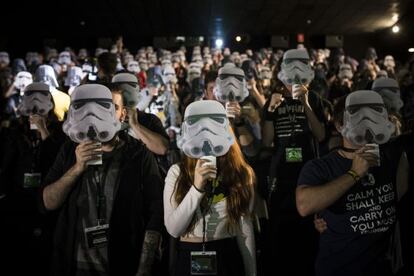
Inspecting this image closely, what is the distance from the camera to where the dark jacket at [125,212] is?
9.91 ft

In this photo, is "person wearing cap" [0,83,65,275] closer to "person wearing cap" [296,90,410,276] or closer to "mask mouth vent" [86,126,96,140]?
"mask mouth vent" [86,126,96,140]

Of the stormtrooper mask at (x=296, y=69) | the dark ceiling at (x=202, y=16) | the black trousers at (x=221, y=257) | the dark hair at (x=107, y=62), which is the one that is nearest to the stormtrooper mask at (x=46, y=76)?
the dark hair at (x=107, y=62)

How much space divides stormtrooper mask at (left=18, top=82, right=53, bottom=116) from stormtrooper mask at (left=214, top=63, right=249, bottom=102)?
1404mm

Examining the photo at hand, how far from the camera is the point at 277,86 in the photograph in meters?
5.11

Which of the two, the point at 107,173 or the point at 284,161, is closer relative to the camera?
the point at 107,173

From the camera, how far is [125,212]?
311 cm

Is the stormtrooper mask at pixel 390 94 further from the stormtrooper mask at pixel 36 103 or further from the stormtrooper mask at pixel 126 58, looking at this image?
the stormtrooper mask at pixel 126 58

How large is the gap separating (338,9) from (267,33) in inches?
244

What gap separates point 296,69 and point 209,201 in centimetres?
200

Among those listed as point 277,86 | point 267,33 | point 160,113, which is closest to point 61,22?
point 267,33

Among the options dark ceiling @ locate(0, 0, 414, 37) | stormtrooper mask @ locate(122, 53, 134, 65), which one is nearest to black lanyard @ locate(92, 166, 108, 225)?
stormtrooper mask @ locate(122, 53, 134, 65)

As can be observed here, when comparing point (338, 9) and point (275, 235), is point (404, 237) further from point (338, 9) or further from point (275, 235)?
point (338, 9)

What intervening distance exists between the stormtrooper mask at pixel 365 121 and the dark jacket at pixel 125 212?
46.8 inches

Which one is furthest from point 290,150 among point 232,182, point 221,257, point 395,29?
point 395,29
